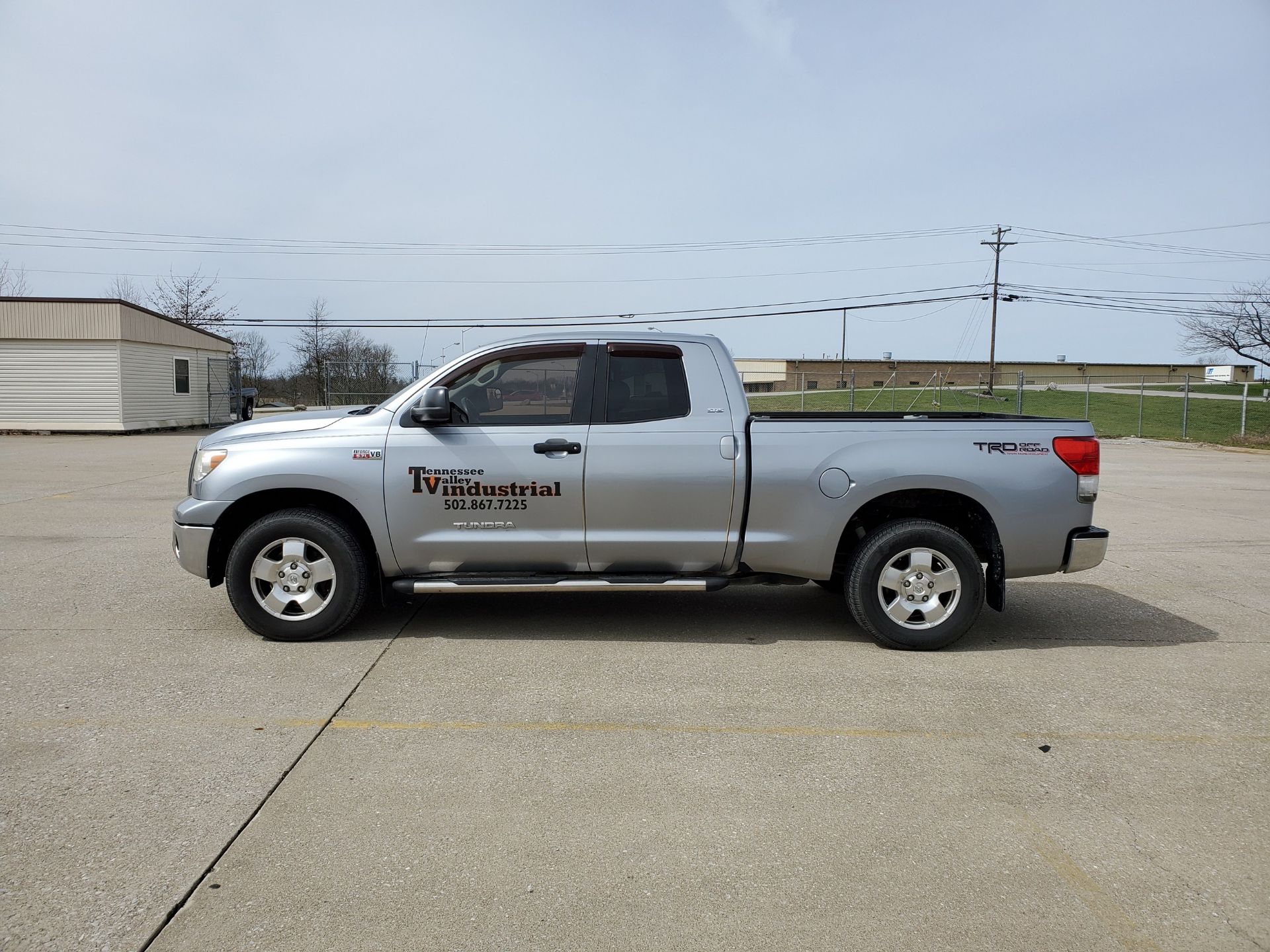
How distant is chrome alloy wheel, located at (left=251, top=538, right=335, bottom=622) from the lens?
18.4 ft

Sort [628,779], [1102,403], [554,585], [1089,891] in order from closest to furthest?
1. [1089,891]
2. [628,779]
3. [554,585]
4. [1102,403]

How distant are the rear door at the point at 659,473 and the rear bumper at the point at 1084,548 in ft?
6.71

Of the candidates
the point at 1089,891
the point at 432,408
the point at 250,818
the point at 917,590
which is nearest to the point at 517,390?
the point at 432,408

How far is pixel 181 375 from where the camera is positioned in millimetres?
30859

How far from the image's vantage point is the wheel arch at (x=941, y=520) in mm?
5773

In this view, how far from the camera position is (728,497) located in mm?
5586

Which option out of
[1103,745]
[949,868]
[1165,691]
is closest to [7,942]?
[949,868]

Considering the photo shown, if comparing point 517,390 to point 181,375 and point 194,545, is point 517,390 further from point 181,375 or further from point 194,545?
point 181,375

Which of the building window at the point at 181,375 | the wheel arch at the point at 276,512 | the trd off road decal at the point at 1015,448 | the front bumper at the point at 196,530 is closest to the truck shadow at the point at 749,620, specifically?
the wheel arch at the point at 276,512

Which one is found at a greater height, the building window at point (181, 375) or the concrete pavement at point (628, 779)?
the building window at point (181, 375)

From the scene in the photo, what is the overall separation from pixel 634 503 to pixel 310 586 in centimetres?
202

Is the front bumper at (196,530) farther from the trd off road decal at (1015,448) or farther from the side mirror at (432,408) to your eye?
→ the trd off road decal at (1015,448)

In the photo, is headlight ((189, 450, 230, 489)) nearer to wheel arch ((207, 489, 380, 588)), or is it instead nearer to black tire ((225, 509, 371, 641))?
wheel arch ((207, 489, 380, 588))

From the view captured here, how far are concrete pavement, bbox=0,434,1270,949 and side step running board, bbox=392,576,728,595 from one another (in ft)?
1.17
